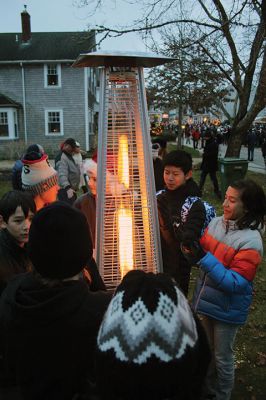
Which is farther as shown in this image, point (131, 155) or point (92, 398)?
point (131, 155)

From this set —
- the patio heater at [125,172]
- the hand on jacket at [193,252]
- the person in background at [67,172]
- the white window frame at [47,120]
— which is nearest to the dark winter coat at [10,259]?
the patio heater at [125,172]

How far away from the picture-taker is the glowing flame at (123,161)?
2.20m

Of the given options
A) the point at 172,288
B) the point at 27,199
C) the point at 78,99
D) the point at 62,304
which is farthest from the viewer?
the point at 78,99

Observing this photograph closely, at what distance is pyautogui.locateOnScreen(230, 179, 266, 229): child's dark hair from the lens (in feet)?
7.97

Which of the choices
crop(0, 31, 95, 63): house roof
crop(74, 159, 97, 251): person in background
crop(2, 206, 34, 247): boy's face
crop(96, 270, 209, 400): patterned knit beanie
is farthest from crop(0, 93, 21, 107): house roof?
Answer: crop(96, 270, 209, 400): patterned knit beanie

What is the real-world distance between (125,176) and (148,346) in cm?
124

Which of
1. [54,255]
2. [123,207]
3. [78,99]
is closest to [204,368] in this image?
[54,255]

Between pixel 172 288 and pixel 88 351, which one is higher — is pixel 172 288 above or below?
above

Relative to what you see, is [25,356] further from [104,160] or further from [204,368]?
[104,160]

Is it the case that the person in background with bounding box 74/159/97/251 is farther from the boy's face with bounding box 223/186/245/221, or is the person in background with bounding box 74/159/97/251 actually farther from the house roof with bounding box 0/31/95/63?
the house roof with bounding box 0/31/95/63

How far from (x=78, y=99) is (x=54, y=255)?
77.9 ft

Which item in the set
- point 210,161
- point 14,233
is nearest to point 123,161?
point 14,233

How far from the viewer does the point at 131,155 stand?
223 centimetres

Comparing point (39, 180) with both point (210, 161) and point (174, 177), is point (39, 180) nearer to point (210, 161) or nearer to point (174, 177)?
point (174, 177)
